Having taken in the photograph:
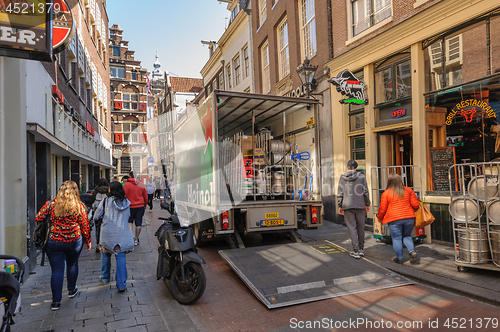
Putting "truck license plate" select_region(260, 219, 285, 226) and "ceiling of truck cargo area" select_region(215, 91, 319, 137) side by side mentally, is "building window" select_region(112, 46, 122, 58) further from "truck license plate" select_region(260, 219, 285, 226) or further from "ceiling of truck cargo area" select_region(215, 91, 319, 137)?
"truck license plate" select_region(260, 219, 285, 226)

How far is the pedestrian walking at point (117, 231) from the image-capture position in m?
4.77

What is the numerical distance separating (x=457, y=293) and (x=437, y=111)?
4610 millimetres

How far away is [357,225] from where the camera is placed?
20.7ft

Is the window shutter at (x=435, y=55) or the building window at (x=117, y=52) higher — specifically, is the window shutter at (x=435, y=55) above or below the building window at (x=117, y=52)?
below

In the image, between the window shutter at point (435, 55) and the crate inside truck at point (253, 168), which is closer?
the crate inside truck at point (253, 168)

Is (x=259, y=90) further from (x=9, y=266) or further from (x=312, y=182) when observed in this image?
(x=9, y=266)

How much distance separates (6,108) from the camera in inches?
214

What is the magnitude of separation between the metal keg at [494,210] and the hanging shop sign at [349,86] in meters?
5.04

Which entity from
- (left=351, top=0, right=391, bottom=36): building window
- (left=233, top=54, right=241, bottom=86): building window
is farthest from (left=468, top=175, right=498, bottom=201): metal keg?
(left=233, top=54, right=241, bottom=86): building window

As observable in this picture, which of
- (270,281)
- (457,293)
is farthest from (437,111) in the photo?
(270,281)

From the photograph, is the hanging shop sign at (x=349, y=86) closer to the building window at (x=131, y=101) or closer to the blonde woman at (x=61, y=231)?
the blonde woman at (x=61, y=231)

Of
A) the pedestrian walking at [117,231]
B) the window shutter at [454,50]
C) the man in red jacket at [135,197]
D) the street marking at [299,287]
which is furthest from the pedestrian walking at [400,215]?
the man in red jacket at [135,197]

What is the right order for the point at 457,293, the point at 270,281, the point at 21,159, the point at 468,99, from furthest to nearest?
the point at 468,99 → the point at 21,159 → the point at 270,281 → the point at 457,293

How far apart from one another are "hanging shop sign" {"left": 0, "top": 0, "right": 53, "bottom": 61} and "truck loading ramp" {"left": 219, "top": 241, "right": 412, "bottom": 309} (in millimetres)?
4231
